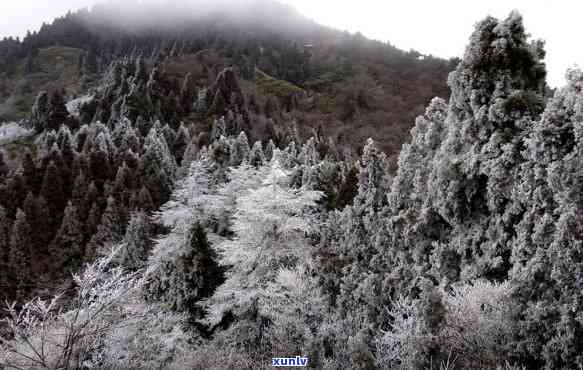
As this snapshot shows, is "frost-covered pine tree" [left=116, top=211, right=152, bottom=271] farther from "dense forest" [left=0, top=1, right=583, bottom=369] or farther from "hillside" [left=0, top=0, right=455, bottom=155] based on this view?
"hillside" [left=0, top=0, right=455, bottom=155]

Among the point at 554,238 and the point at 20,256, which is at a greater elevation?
the point at 554,238

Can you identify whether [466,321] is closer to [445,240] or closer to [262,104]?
[445,240]

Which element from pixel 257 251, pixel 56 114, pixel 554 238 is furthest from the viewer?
pixel 56 114

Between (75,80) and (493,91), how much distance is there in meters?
148

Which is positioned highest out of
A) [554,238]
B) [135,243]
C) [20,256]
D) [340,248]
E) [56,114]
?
[554,238]

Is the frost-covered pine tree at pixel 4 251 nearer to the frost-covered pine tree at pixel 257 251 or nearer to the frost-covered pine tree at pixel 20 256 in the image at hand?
the frost-covered pine tree at pixel 20 256

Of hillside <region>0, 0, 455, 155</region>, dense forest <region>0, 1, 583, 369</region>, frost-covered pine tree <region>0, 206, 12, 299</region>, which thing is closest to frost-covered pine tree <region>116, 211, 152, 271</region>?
dense forest <region>0, 1, 583, 369</region>

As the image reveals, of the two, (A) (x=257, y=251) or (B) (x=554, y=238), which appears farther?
(A) (x=257, y=251)

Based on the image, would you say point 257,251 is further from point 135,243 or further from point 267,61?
point 267,61

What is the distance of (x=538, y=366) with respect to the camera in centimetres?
1059

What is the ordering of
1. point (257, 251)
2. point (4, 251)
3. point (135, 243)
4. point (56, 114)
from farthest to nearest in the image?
point (56, 114) < point (4, 251) < point (135, 243) < point (257, 251)

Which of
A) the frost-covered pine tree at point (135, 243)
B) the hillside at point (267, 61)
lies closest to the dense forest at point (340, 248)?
the frost-covered pine tree at point (135, 243)

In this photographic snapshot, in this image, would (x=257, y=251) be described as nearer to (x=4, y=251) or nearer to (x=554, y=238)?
(x=554, y=238)

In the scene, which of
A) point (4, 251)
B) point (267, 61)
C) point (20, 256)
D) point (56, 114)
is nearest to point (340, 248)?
point (20, 256)
